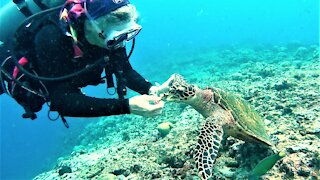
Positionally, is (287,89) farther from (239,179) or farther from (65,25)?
(65,25)

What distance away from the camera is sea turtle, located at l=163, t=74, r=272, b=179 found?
2566 millimetres

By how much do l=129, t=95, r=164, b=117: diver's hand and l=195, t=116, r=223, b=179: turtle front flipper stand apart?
1.71ft

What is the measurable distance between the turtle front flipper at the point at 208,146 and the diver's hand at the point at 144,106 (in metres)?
0.52

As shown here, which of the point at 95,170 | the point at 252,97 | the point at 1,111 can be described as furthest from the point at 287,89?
the point at 1,111

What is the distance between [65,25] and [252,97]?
14.2 ft

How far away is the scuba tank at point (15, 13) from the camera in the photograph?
311 cm

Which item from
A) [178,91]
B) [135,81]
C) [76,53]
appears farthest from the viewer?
[135,81]

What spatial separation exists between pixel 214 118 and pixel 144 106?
33.6 inches

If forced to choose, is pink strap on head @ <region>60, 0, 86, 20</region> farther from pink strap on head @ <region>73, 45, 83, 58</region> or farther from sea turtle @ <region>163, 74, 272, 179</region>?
sea turtle @ <region>163, 74, 272, 179</region>

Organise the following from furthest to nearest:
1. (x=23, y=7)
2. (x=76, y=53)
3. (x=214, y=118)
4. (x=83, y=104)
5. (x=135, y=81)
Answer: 1. (x=135, y=81)
2. (x=23, y=7)
3. (x=214, y=118)
4. (x=76, y=53)
5. (x=83, y=104)

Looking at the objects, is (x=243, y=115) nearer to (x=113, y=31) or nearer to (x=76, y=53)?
(x=113, y=31)

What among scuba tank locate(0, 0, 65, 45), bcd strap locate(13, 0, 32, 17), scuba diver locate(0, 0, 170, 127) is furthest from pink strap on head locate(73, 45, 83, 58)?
bcd strap locate(13, 0, 32, 17)

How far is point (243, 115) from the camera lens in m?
3.02

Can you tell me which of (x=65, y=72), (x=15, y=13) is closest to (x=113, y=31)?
(x=65, y=72)
